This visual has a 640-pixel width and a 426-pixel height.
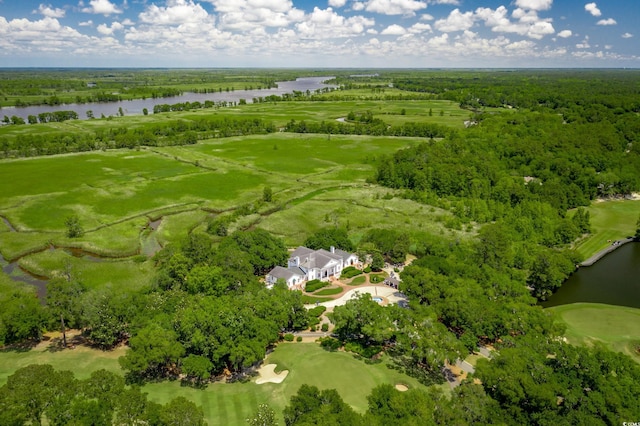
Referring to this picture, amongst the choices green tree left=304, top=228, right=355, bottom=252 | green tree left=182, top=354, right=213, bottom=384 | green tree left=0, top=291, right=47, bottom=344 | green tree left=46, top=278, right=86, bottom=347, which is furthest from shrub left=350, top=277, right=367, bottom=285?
green tree left=0, top=291, right=47, bottom=344

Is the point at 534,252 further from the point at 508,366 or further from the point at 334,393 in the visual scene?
the point at 334,393

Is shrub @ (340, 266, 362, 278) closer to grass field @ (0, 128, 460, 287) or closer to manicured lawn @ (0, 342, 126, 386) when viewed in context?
grass field @ (0, 128, 460, 287)

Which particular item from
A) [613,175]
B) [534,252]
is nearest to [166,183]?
[534,252]

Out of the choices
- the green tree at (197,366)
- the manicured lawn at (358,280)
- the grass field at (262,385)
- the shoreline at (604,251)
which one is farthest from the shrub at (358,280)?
the shoreline at (604,251)

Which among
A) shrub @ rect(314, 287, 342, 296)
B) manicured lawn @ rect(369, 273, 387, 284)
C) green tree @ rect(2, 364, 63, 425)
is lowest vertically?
shrub @ rect(314, 287, 342, 296)

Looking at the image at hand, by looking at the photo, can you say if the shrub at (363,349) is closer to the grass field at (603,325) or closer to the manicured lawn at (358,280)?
the manicured lawn at (358,280)

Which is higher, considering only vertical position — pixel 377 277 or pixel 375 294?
pixel 377 277

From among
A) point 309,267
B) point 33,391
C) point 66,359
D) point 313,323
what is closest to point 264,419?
point 33,391

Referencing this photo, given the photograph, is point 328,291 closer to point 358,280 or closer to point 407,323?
point 358,280
